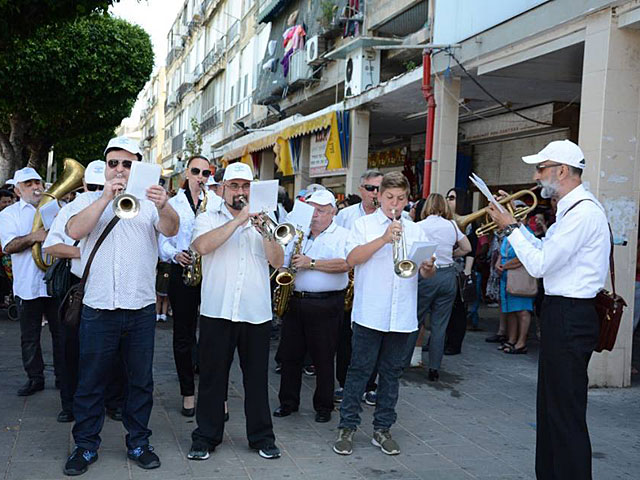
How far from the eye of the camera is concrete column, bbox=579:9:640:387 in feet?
24.0

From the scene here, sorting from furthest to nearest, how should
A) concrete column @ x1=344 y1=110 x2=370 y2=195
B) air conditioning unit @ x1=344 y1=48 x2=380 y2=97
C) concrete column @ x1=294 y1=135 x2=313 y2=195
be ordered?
concrete column @ x1=294 y1=135 x2=313 y2=195, air conditioning unit @ x1=344 y1=48 x2=380 y2=97, concrete column @ x1=344 y1=110 x2=370 y2=195

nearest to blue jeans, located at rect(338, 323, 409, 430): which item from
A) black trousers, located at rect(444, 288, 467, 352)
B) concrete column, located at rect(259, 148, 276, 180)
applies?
black trousers, located at rect(444, 288, 467, 352)

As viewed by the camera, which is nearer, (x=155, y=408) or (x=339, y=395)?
(x=155, y=408)

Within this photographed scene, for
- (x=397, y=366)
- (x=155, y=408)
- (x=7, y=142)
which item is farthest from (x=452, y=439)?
(x=7, y=142)

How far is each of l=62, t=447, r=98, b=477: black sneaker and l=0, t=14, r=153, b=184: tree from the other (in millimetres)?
14373

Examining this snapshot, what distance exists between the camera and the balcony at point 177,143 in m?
45.7

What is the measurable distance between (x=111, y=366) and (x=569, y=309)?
9.65 feet

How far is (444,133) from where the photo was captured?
37.6 ft

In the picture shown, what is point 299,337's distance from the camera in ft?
20.2

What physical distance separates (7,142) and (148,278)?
20.3 meters

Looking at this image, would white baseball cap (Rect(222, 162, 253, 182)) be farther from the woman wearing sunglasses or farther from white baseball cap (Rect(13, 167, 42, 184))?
white baseball cap (Rect(13, 167, 42, 184))

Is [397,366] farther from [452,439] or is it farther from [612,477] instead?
[612,477]

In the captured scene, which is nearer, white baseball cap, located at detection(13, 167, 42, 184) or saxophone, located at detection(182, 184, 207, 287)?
saxophone, located at detection(182, 184, 207, 287)

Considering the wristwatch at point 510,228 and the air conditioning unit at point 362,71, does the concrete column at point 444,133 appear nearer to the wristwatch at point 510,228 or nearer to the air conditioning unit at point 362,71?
the air conditioning unit at point 362,71
